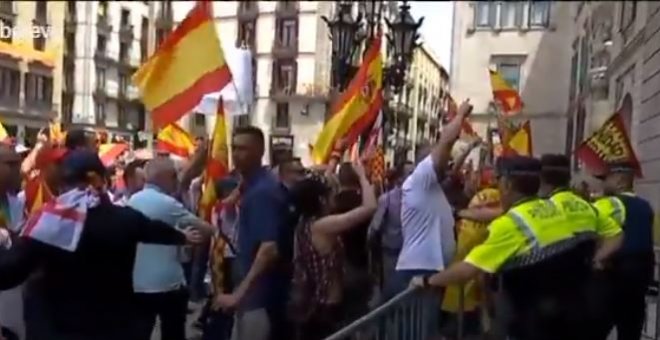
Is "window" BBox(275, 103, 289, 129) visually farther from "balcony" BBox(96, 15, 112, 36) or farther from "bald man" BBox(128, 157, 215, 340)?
"bald man" BBox(128, 157, 215, 340)

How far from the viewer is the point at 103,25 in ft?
132

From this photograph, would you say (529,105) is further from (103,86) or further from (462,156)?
(462,156)

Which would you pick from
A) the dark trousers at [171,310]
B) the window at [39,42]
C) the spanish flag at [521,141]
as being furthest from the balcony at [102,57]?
the dark trousers at [171,310]

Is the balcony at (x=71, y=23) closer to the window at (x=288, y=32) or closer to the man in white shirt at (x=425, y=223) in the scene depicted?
the window at (x=288, y=32)

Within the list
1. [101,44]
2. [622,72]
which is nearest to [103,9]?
[101,44]

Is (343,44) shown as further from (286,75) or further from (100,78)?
(286,75)

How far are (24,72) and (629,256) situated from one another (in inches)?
255

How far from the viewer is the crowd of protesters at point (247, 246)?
473 centimetres

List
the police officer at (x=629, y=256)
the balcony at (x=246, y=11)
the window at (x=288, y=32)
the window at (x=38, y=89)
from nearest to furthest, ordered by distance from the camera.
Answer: the police officer at (x=629, y=256)
the window at (x=38, y=89)
the balcony at (x=246, y=11)
the window at (x=288, y=32)

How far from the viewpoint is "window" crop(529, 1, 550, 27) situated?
4191cm

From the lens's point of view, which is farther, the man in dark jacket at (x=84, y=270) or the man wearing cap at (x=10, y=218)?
the man wearing cap at (x=10, y=218)

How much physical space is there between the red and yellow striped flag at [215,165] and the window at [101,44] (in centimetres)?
2890

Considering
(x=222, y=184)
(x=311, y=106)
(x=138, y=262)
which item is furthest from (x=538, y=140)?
(x=138, y=262)

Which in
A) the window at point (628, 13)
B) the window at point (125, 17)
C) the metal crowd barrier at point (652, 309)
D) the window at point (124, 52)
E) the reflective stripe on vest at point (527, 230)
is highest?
the window at point (125, 17)
